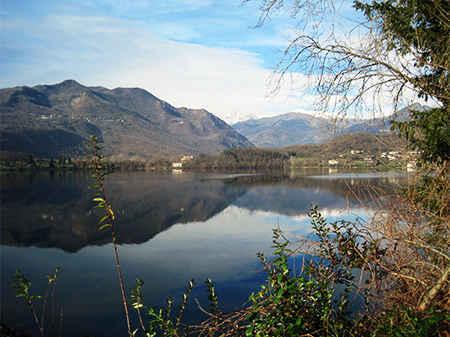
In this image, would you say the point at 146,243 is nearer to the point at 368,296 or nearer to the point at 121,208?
the point at 121,208

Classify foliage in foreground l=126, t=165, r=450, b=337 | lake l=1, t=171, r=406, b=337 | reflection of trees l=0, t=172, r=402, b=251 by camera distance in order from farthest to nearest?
reflection of trees l=0, t=172, r=402, b=251, lake l=1, t=171, r=406, b=337, foliage in foreground l=126, t=165, r=450, b=337

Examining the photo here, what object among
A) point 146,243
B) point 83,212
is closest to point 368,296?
point 146,243

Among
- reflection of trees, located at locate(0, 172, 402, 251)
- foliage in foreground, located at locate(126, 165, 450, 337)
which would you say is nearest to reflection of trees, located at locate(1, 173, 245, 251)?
reflection of trees, located at locate(0, 172, 402, 251)

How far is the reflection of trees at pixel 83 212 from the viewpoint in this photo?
1051 inches

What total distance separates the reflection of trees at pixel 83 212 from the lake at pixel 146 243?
97 mm

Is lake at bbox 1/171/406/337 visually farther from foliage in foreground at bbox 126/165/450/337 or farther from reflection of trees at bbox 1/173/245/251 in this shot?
foliage in foreground at bbox 126/165/450/337

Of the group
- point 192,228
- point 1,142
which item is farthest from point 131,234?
point 1,142

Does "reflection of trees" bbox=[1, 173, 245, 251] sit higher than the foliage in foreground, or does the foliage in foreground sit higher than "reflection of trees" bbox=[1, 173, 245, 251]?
the foliage in foreground

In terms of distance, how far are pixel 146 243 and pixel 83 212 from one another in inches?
583

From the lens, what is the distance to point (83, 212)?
1446 inches

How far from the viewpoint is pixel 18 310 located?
44.7ft

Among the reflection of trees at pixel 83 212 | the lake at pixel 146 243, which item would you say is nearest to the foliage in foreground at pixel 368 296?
the lake at pixel 146 243

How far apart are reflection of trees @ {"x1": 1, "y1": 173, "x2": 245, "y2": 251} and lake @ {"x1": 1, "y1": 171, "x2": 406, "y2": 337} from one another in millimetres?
97

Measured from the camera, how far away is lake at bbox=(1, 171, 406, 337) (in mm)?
12773
